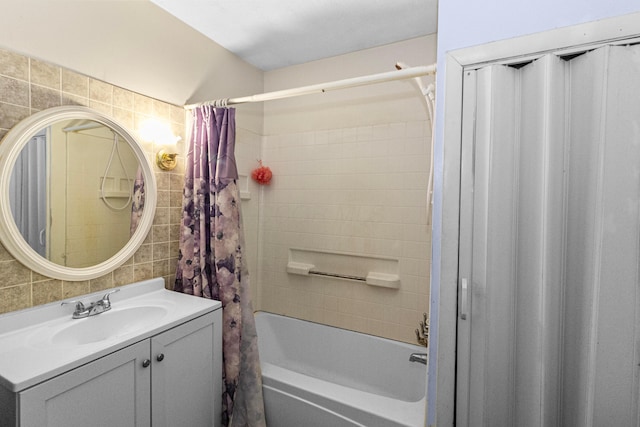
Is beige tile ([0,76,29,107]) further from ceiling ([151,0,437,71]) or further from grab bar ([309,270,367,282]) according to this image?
grab bar ([309,270,367,282])

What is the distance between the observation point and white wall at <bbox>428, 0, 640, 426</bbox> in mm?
916

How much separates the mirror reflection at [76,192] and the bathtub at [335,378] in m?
1.15

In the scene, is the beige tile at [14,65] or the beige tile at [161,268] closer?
the beige tile at [14,65]

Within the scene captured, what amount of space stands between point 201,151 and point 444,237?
4.73 ft

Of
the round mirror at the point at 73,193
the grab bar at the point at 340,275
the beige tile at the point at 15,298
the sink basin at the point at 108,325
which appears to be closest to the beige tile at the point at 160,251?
the round mirror at the point at 73,193

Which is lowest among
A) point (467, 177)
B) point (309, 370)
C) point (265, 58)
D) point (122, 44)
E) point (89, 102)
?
point (309, 370)

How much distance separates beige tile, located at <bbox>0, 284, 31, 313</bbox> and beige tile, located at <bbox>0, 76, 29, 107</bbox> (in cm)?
76

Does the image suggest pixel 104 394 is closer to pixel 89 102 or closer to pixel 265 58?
pixel 89 102

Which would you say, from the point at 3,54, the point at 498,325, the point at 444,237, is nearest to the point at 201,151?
the point at 3,54

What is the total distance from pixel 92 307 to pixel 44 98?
959mm

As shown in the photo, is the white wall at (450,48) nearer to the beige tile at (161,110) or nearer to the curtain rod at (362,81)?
the curtain rod at (362,81)

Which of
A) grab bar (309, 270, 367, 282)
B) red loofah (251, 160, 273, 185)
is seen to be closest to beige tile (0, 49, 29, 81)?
red loofah (251, 160, 273, 185)

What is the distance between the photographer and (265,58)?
8.12ft

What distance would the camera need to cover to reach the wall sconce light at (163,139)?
1789 millimetres
